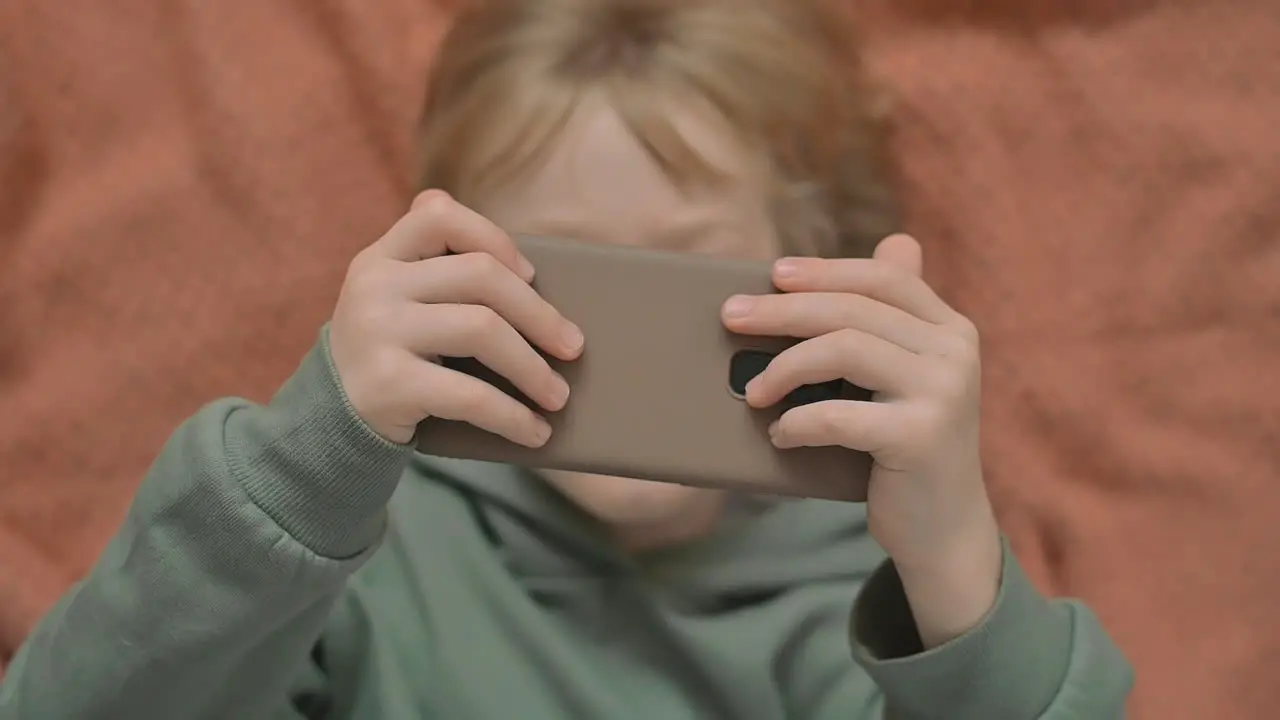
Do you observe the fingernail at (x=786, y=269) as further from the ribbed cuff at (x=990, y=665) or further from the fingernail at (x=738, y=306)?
the ribbed cuff at (x=990, y=665)

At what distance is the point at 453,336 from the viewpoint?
0.56 m

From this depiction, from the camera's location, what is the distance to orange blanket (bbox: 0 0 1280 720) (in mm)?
880

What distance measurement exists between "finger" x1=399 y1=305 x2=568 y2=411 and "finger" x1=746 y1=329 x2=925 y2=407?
96 millimetres

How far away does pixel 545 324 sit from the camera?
1.86 feet

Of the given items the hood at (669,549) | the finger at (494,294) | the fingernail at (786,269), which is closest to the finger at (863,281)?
the fingernail at (786,269)

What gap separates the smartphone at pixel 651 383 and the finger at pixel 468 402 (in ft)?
0.06

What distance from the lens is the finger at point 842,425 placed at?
0.57 metres

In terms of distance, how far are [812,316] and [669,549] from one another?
0.85 ft

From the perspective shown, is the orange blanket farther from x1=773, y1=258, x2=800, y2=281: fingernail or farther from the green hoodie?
x1=773, y1=258, x2=800, y2=281: fingernail

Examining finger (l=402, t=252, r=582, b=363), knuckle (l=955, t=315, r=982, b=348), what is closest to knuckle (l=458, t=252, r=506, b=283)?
finger (l=402, t=252, r=582, b=363)

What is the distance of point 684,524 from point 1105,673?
0.83 feet

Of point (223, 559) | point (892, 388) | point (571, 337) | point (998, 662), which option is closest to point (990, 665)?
point (998, 662)

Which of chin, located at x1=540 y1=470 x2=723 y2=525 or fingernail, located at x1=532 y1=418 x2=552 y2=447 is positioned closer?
fingernail, located at x1=532 y1=418 x2=552 y2=447

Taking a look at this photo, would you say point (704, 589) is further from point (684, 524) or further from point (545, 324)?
point (545, 324)
